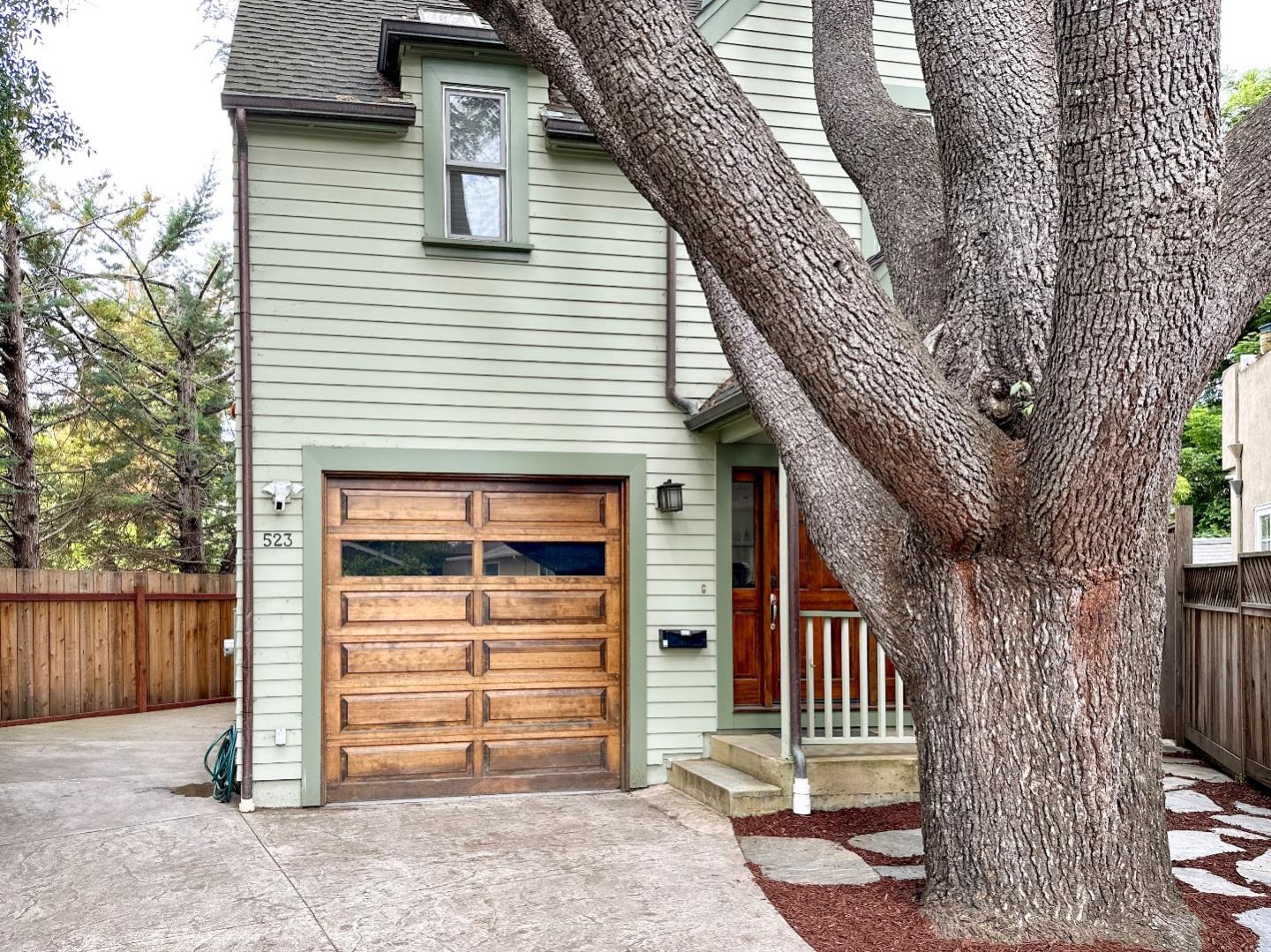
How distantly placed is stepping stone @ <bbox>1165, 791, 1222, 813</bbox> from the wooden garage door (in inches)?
133

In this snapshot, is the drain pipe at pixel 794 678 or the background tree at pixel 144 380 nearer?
the drain pipe at pixel 794 678

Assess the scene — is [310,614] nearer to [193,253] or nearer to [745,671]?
[745,671]

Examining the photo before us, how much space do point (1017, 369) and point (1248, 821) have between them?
3.12 m

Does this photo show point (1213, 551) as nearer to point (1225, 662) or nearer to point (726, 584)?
point (1225, 662)

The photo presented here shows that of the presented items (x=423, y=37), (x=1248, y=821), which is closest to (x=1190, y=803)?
(x=1248, y=821)

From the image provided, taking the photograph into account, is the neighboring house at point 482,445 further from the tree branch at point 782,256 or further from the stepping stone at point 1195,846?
the tree branch at point 782,256

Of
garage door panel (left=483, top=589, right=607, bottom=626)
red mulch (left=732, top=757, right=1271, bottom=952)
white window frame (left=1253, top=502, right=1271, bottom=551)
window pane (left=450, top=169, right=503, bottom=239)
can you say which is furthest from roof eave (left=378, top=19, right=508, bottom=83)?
white window frame (left=1253, top=502, right=1271, bottom=551)

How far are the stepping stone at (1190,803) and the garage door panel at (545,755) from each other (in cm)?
346

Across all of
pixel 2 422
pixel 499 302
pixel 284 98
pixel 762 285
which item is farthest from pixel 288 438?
pixel 2 422

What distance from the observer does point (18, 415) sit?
13711mm

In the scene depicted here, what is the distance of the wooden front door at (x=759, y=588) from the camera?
7434 mm

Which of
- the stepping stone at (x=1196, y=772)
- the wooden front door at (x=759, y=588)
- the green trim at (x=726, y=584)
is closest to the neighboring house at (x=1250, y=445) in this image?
the stepping stone at (x=1196, y=772)

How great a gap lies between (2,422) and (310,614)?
33.7 ft

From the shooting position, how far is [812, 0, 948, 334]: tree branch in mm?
4945
